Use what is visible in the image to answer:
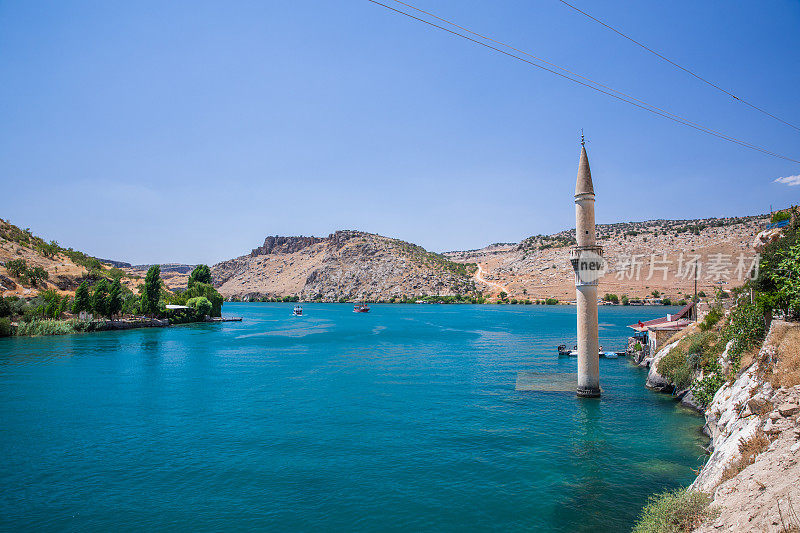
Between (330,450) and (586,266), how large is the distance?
518 inches

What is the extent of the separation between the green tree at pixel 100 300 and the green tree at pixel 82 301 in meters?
0.62

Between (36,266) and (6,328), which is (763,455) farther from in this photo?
(36,266)

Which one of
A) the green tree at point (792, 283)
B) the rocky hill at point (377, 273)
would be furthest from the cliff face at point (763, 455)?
the rocky hill at point (377, 273)

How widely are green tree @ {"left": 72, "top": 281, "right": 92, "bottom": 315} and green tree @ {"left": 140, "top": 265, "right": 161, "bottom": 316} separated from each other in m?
10.0

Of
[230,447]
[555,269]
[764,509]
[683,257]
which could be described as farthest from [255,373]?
[555,269]

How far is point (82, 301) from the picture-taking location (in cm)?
6003

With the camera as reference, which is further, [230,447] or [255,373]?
[255,373]

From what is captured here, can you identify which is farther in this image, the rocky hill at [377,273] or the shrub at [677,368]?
the rocky hill at [377,273]

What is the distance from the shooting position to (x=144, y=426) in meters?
19.9

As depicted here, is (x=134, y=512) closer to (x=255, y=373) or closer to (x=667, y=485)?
(x=667, y=485)

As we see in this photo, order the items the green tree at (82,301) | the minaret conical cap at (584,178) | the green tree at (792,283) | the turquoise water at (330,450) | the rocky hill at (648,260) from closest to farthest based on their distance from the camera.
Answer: the turquoise water at (330,450) → the green tree at (792,283) → the minaret conical cap at (584,178) → the green tree at (82,301) → the rocky hill at (648,260)

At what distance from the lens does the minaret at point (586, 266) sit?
20.1 meters

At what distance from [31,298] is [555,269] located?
11590cm

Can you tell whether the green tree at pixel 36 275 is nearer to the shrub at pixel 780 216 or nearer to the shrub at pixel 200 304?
the shrub at pixel 200 304
